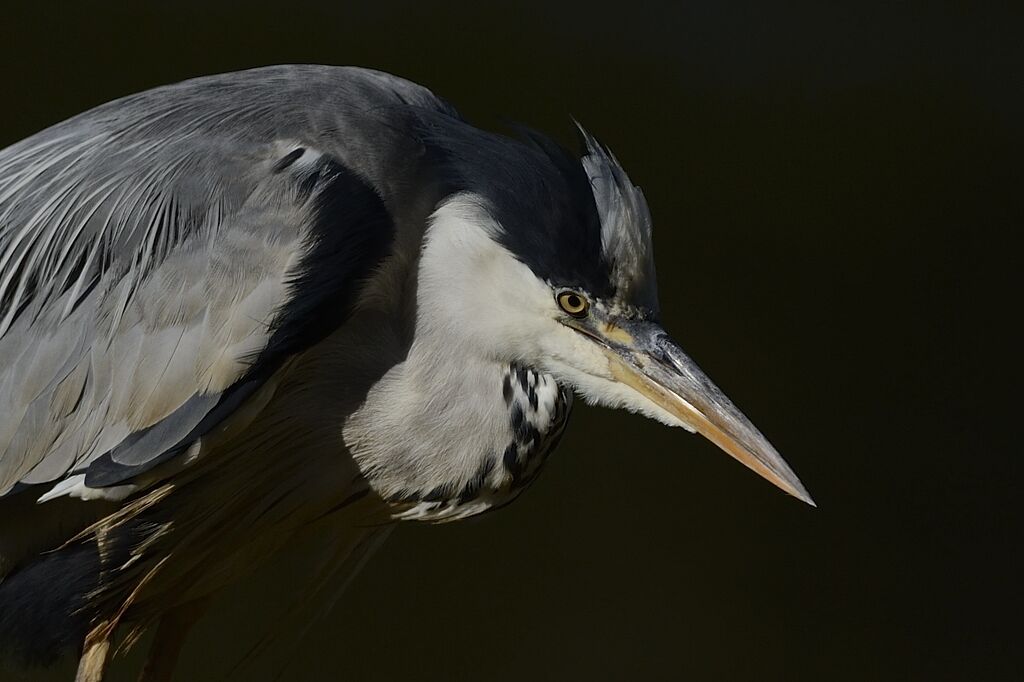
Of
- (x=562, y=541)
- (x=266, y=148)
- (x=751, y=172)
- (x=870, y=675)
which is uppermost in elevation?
(x=266, y=148)

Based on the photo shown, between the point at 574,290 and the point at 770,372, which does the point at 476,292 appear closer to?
the point at 574,290

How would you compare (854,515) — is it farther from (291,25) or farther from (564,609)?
(291,25)

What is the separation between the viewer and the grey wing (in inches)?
58.8

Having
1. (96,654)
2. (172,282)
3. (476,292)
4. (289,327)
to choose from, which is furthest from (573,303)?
(96,654)

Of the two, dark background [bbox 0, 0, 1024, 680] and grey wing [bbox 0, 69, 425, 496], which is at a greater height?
grey wing [bbox 0, 69, 425, 496]

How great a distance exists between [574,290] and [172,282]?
0.43 meters

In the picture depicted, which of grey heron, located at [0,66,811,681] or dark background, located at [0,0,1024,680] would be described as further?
dark background, located at [0,0,1024,680]

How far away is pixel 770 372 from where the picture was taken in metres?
2.92

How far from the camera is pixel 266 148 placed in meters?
1.57

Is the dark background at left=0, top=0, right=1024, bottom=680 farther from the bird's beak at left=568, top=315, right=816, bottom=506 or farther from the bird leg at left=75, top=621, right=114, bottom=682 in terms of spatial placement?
the bird's beak at left=568, top=315, right=816, bottom=506

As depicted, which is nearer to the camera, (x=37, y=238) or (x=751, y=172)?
(x=37, y=238)

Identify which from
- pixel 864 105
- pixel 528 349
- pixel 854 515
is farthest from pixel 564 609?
pixel 528 349

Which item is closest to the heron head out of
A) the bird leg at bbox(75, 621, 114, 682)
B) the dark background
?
the bird leg at bbox(75, 621, 114, 682)

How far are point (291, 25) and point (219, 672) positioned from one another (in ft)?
4.13
